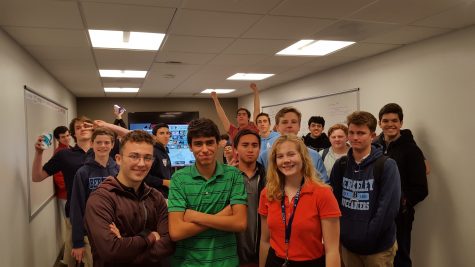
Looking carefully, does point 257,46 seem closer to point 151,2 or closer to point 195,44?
point 195,44

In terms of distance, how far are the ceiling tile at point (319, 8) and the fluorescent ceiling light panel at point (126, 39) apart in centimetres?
122

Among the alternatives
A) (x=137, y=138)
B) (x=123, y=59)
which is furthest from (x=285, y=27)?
(x=123, y=59)

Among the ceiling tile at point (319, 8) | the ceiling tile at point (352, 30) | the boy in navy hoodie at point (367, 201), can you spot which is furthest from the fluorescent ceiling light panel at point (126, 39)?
the boy in navy hoodie at point (367, 201)

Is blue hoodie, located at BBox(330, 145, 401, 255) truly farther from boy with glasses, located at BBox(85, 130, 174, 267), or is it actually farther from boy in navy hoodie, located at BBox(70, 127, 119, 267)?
boy in navy hoodie, located at BBox(70, 127, 119, 267)

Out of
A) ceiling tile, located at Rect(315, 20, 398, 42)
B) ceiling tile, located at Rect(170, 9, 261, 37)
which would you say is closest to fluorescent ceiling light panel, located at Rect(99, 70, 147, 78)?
ceiling tile, located at Rect(170, 9, 261, 37)

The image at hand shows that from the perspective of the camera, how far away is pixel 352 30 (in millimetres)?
3254

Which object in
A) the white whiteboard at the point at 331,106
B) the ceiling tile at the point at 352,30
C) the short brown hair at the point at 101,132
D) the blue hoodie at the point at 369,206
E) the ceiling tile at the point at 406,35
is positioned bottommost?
the blue hoodie at the point at 369,206

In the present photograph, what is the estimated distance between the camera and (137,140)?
1.75 m

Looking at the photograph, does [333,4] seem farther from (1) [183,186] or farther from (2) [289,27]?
(1) [183,186]

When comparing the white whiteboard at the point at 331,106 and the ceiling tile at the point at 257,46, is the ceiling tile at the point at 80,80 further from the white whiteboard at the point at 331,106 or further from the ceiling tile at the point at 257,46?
the white whiteboard at the point at 331,106

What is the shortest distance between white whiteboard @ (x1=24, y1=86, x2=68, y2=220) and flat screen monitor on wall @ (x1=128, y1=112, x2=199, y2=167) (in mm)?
3457

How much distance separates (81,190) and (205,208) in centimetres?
126

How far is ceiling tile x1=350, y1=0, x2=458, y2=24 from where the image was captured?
2578 millimetres

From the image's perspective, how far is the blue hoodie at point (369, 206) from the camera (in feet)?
7.04
